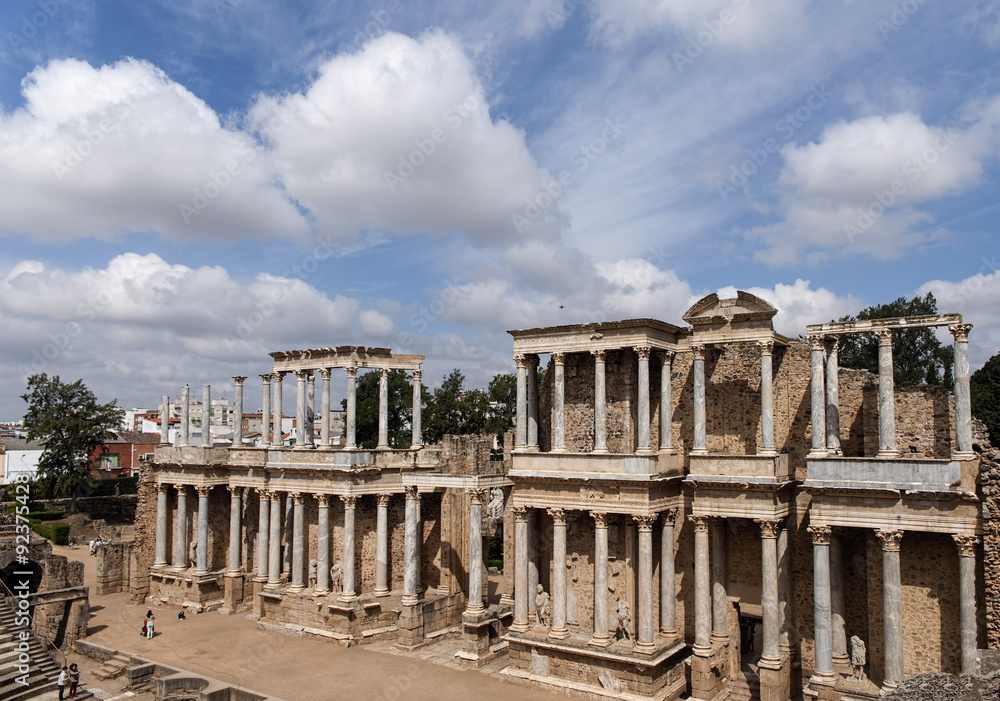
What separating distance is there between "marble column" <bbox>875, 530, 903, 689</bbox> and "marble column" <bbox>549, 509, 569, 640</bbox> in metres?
8.47

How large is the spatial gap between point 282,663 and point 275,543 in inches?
246

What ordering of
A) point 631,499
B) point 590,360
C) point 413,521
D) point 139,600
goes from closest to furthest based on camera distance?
1. point 631,499
2. point 590,360
3. point 413,521
4. point 139,600

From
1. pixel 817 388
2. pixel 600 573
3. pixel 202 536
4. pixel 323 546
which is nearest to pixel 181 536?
pixel 202 536

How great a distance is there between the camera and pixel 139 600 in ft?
104

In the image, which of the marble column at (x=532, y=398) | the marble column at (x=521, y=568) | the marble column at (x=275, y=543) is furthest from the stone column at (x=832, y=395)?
the marble column at (x=275, y=543)

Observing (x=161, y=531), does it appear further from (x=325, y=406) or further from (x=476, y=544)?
(x=476, y=544)

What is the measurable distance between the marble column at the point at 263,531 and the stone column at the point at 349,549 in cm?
431

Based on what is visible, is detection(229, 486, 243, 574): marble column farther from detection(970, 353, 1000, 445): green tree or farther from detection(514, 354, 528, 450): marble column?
detection(970, 353, 1000, 445): green tree

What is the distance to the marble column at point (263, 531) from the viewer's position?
28938 millimetres

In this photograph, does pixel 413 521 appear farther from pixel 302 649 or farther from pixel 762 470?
pixel 762 470

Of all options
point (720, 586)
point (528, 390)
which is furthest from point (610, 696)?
point (528, 390)

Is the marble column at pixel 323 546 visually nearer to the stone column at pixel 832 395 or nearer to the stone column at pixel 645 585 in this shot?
the stone column at pixel 645 585

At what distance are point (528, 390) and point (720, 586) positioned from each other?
8.30 meters

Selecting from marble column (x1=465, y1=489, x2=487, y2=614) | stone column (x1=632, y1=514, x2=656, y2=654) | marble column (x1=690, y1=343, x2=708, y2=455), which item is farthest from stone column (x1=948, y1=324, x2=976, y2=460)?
marble column (x1=465, y1=489, x2=487, y2=614)
